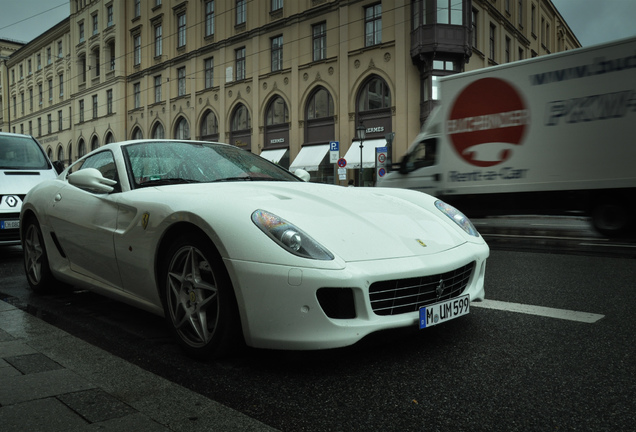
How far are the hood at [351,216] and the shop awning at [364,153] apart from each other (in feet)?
73.6

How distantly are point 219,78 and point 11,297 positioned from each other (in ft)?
101

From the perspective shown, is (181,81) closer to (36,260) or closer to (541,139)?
(541,139)

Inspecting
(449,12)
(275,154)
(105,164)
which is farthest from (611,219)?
(275,154)

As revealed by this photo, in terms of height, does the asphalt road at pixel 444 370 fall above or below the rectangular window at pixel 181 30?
below

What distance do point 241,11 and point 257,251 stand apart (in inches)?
1302

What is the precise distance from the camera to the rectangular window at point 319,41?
28.5 m

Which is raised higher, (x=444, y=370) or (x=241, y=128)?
(x=241, y=128)

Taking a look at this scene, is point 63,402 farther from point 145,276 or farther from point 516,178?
point 516,178

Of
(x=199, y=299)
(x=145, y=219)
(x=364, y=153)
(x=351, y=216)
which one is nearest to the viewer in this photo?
(x=199, y=299)

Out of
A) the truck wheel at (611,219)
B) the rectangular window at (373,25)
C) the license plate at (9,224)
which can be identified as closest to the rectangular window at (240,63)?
the rectangular window at (373,25)

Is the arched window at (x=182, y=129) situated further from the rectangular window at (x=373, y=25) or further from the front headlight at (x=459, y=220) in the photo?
the front headlight at (x=459, y=220)

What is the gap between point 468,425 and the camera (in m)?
2.10

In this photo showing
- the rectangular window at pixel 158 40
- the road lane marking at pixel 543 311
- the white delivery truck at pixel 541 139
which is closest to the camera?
the road lane marking at pixel 543 311

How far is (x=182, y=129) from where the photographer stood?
37.4m
